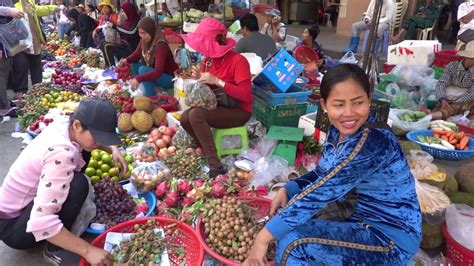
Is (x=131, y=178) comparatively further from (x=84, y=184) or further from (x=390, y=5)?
(x=390, y=5)

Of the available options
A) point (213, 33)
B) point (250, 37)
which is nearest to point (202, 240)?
point (213, 33)

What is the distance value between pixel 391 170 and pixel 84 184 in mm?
1582

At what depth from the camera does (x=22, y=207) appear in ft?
6.51

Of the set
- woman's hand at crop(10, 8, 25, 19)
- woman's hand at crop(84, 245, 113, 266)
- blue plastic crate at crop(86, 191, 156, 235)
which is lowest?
blue plastic crate at crop(86, 191, 156, 235)

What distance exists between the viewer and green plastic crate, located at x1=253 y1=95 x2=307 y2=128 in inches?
141

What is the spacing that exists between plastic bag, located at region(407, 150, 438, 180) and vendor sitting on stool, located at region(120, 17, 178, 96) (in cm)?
299

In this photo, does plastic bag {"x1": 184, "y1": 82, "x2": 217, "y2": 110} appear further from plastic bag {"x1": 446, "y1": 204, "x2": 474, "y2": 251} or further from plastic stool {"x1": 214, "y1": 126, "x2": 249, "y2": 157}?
plastic bag {"x1": 446, "y1": 204, "x2": 474, "y2": 251}

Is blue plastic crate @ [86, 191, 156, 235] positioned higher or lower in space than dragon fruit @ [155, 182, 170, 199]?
lower

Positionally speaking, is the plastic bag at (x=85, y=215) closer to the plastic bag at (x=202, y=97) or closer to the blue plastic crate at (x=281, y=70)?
the plastic bag at (x=202, y=97)

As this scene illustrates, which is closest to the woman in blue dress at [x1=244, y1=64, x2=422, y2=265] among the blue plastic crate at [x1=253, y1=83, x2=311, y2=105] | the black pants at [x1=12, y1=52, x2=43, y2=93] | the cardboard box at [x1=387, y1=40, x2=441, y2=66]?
the blue plastic crate at [x1=253, y1=83, x2=311, y2=105]

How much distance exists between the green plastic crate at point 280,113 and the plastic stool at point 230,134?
39cm

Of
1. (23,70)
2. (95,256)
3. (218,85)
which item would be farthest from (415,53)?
(23,70)

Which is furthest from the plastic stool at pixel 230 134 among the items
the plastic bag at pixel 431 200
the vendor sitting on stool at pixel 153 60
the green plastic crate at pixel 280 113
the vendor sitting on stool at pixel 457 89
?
the vendor sitting on stool at pixel 457 89

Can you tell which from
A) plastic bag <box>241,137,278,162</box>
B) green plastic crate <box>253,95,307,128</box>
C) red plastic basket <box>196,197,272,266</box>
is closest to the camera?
red plastic basket <box>196,197,272,266</box>
